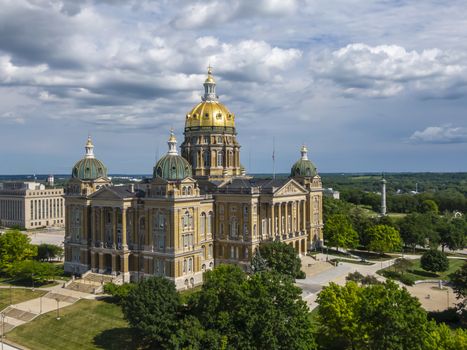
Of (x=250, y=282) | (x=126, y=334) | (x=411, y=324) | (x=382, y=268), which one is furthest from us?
(x=382, y=268)

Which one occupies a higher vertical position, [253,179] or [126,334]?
[253,179]

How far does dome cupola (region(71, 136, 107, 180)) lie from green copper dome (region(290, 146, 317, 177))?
139 ft

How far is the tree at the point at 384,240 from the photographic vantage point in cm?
10606

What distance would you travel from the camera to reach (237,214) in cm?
9150

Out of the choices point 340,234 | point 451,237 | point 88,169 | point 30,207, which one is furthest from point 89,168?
point 30,207

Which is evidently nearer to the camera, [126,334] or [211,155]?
[126,334]

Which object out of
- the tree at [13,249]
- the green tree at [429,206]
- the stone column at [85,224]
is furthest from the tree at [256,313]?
the green tree at [429,206]

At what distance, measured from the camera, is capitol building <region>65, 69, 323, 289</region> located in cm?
8344

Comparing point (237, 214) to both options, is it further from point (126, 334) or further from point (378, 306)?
point (378, 306)

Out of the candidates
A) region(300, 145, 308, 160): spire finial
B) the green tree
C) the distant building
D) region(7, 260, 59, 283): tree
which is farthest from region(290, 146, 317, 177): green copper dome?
the distant building

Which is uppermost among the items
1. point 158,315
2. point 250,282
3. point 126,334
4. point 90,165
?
point 90,165

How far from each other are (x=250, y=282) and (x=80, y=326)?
91.4ft

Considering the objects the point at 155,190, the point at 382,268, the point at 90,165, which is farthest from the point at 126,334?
the point at 382,268

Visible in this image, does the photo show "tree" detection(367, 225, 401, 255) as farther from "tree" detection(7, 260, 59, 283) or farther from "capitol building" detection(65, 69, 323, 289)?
"tree" detection(7, 260, 59, 283)
